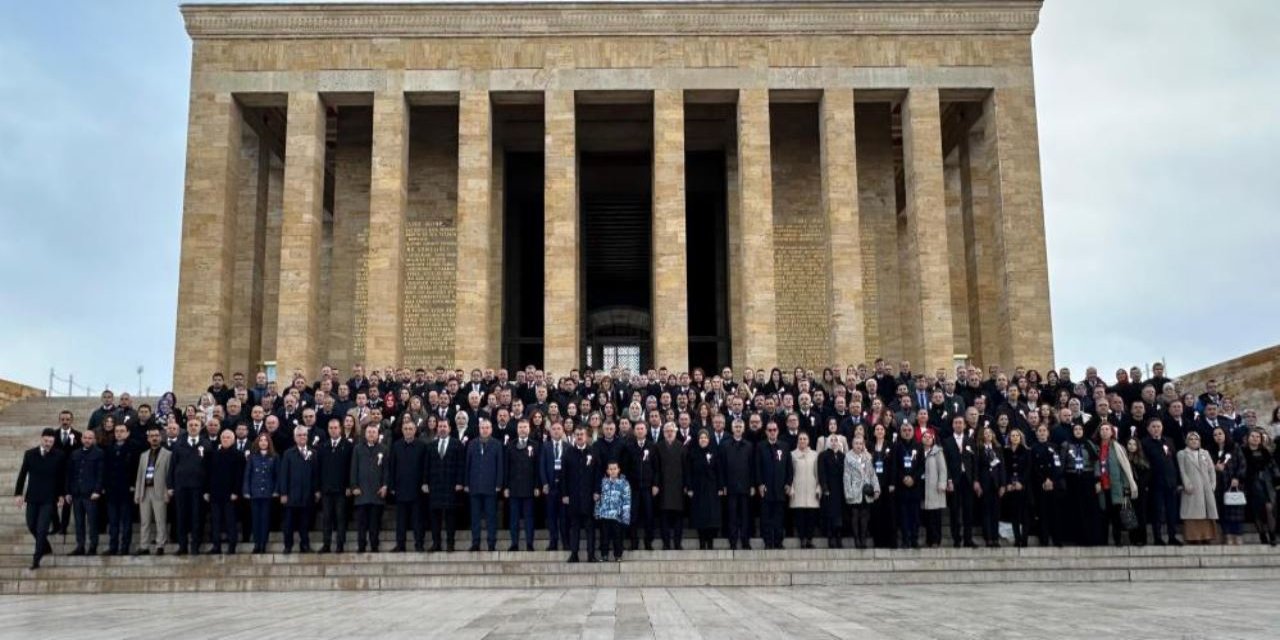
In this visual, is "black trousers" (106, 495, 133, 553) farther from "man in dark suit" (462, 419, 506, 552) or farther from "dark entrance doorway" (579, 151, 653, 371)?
"dark entrance doorway" (579, 151, 653, 371)

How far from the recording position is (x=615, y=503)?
11.4 meters

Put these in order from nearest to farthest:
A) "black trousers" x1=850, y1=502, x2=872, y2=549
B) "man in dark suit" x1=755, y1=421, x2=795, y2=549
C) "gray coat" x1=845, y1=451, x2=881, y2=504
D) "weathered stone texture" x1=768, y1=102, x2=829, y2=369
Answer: "gray coat" x1=845, y1=451, x2=881, y2=504, "man in dark suit" x1=755, y1=421, x2=795, y2=549, "black trousers" x1=850, y1=502, x2=872, y2=549, "weathered stone texture" x1=768, y1=102, x2=829, y2=369

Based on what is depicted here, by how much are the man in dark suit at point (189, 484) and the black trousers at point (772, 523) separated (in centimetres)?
659

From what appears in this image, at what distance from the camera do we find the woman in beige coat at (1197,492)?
12.4 m

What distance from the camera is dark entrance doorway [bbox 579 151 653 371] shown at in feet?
93.7

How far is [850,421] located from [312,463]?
21.9ft

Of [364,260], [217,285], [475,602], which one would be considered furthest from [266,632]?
[364,260]

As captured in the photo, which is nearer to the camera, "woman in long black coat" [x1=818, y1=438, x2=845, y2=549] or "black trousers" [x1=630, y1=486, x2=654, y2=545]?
"black trousers" [x1=630, y1=486, x2=654, y2=545]

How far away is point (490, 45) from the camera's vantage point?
77.2 feet

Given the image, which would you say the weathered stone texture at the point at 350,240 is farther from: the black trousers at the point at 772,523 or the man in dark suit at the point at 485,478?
the black trousers at the point at 772,523

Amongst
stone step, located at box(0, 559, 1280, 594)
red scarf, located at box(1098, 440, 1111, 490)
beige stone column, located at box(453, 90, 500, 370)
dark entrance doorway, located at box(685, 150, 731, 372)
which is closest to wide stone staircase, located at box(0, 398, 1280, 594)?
stone step, located at box(0, 559, 1280, 594)

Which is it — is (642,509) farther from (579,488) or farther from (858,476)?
(858,476)

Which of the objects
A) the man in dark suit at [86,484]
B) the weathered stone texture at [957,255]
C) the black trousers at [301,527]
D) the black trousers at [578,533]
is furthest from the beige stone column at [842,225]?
the man in dark suit at [86,484]

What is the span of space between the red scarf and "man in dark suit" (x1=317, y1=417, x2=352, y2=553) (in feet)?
29.3
